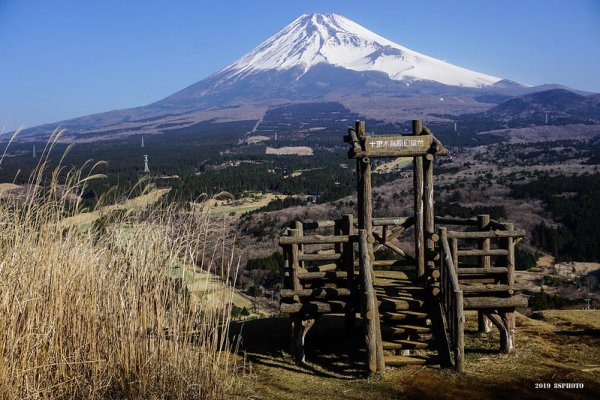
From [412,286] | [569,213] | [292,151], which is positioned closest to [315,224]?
[412,286]

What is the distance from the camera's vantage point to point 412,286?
8.91m

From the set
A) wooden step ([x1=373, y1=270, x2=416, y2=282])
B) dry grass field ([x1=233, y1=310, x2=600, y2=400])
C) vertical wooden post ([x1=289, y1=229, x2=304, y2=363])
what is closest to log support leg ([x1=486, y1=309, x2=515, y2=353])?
dry grass field ([x1=233, y1=310, x2=600, y2=400])

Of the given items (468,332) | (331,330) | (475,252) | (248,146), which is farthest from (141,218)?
(248,146)

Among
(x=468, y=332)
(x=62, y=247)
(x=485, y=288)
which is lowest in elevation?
(x=468, y=332)

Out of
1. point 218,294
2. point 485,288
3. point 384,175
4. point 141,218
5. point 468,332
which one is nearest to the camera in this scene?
point 218,294

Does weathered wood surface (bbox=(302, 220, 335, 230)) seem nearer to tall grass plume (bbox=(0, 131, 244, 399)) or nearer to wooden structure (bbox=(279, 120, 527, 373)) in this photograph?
wooden structure (bbox=(279, 120, 527, 373))

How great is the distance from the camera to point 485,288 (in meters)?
8.21

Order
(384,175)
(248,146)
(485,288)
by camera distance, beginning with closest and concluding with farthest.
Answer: (485,288), (384,175), (248,146)

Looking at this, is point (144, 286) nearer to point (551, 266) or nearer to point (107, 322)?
point (107, 322)

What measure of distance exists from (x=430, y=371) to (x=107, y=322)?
428 centimetres

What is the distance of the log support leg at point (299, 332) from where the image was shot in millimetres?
8305

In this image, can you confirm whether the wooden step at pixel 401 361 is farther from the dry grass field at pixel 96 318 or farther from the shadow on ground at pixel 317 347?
the dry grass field at pixel 96 318

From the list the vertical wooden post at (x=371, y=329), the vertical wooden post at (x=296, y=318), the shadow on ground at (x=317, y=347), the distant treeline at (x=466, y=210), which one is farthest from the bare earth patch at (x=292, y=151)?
the vertical wooden post at (x=371, y=329)

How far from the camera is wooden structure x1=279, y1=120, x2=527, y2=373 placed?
7.82 meters
